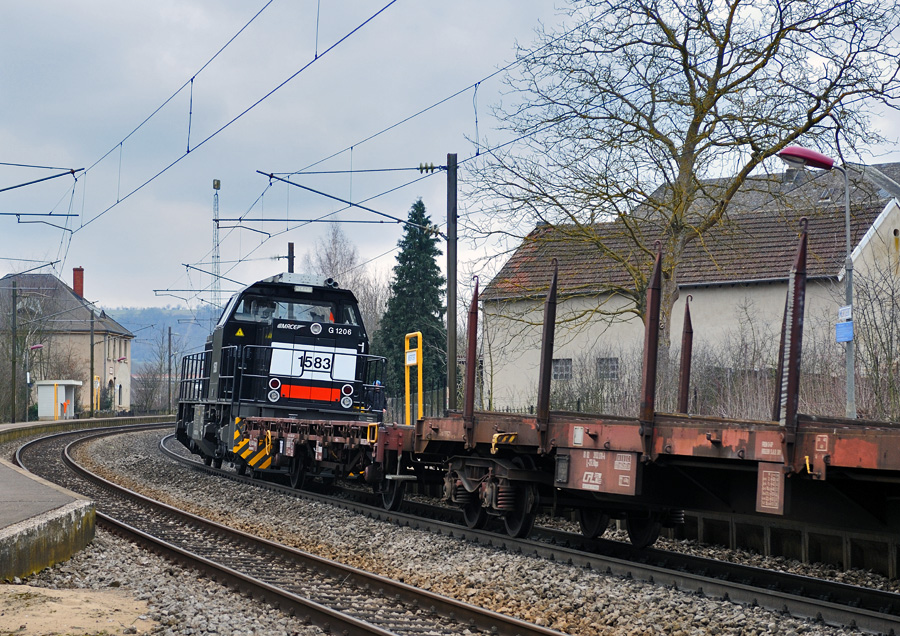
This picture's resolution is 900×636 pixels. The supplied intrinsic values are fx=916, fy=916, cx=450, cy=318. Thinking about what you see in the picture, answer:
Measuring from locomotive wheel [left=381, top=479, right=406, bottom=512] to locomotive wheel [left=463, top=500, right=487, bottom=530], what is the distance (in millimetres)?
1792

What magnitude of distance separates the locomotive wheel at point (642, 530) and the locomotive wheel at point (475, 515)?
72.0 inches

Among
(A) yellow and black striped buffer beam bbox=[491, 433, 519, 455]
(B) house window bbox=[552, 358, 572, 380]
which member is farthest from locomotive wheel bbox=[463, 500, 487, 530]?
(B) house window bbox=[552, 358, 572, 380]

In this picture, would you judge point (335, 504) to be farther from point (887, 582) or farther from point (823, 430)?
point (823, 430)

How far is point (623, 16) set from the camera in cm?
1852

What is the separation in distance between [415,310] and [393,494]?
33904 mm

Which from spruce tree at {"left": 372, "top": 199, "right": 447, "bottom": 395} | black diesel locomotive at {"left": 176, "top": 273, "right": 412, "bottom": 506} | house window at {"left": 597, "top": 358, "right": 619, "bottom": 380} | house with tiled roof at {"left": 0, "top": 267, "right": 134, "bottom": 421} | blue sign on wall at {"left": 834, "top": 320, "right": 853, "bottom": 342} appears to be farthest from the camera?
house with tiled roof at {"left": 0, "top": 267, "right": 134, "bottom": 421}

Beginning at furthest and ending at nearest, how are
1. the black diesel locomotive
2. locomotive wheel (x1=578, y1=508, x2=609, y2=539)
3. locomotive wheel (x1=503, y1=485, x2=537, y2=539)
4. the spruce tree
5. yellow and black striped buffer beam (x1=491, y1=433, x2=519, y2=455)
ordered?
1. the spruce tree
2. the black diesel locomotive
3. locomotive wheel (x1=578, y1=508, x2=609, y2=539)
4. locomotive wheel (x1=503, y1=485, x2=537, y2=539)
5. yellow and black striped buffer beam (x1=491, y1=433, x2=519, y2=455)

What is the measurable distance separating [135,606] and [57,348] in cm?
7247

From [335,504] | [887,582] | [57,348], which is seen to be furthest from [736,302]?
[57,348]

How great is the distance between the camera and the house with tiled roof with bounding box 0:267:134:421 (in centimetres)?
Answer: 5603

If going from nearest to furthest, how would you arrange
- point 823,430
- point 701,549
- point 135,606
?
point 823,430 → point 135,606 → point 701,549

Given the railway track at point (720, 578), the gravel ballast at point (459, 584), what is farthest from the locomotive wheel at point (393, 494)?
the railway track at point (720, 578)

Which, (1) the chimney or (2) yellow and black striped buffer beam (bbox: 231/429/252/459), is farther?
(1) the chimney

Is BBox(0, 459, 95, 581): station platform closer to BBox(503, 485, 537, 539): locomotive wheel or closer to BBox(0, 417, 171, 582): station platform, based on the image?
BBox(0, 417, 171, 582): station platform
